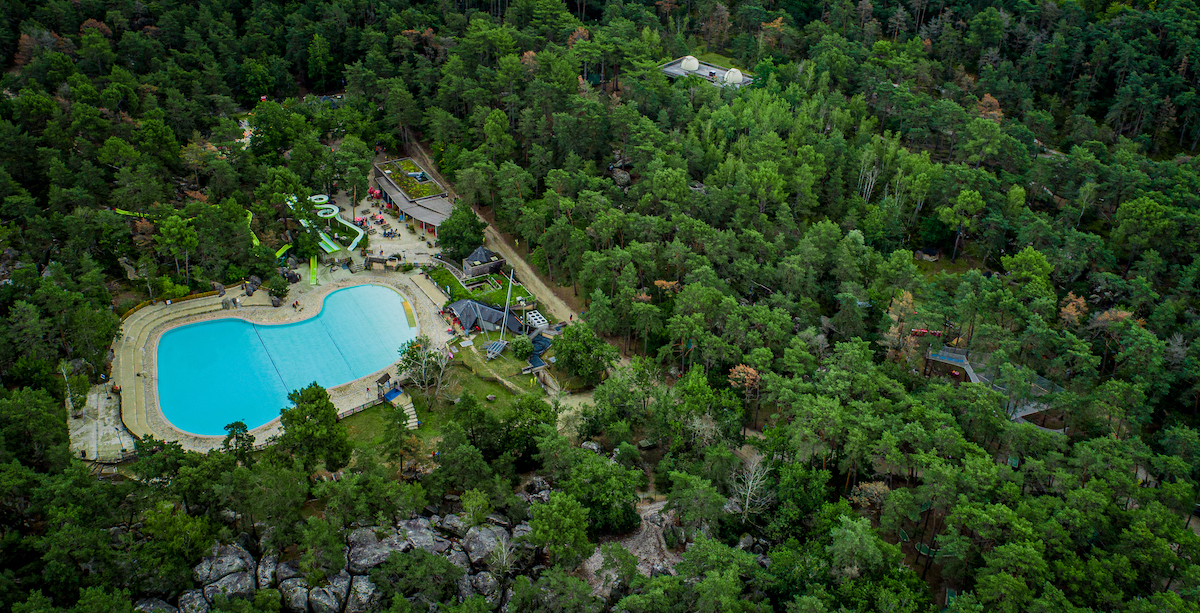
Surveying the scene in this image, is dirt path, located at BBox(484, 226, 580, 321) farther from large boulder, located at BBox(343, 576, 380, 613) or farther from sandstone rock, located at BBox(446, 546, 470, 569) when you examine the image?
large boulder, located at BBox(343, 576, 380, 613)

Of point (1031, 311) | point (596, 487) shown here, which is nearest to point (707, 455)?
point (596, 487)

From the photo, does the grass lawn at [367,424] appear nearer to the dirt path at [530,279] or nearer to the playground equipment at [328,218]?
the dirt path at [530,279]

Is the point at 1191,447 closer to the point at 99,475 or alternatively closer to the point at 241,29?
the point at 99,475

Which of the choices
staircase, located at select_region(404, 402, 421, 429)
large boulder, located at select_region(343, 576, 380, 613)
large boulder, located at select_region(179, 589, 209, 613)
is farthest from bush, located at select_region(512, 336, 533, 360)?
large boulder, located at select_region(179, 589, 209, 613)

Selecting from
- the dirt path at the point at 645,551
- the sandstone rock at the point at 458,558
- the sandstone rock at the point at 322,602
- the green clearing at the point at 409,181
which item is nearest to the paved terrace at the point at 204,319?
the green clearing at the point at 409,181

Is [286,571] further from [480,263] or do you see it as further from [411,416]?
[480,263]
